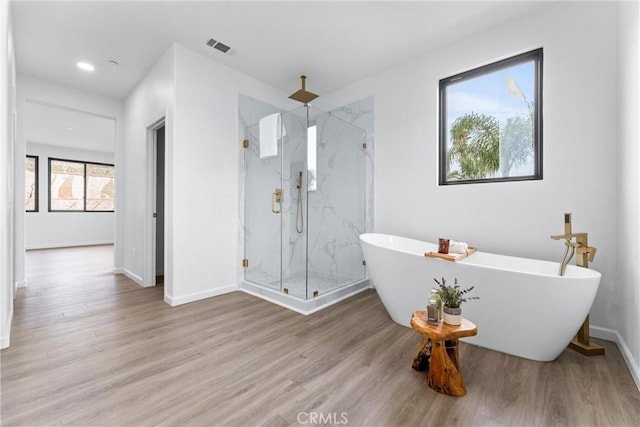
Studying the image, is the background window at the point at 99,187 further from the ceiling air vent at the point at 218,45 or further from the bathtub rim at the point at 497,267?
the bathtub rim at the point at 497,267

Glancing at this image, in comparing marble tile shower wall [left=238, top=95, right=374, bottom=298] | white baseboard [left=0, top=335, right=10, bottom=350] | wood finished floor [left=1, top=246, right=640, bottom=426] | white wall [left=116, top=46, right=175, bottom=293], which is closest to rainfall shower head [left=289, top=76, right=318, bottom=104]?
marble tile shower wall [left=238, top=95, right=374, bottom=298]

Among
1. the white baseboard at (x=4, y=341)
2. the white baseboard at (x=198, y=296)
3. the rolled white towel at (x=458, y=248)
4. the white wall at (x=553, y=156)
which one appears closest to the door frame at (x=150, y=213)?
the white baseboard at (x=198, y=296)

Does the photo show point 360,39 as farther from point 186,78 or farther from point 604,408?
point 604,408

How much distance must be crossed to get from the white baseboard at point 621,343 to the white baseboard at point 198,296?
10.9ft

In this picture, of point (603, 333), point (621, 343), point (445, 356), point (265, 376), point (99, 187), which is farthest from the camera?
point (99, 187)

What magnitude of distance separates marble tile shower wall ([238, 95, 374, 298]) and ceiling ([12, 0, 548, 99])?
0.61m

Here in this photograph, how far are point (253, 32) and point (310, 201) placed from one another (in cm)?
181

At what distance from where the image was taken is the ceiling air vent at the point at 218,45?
9.23 ft

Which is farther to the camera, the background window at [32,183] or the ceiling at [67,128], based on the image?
the background window at [32,183]

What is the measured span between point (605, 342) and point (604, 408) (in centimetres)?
96

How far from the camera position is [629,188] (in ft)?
5.77

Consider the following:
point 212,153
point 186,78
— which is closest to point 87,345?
point 212,153

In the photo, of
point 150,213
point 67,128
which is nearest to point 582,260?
point 150,213

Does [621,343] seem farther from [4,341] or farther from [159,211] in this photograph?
[159,211]
